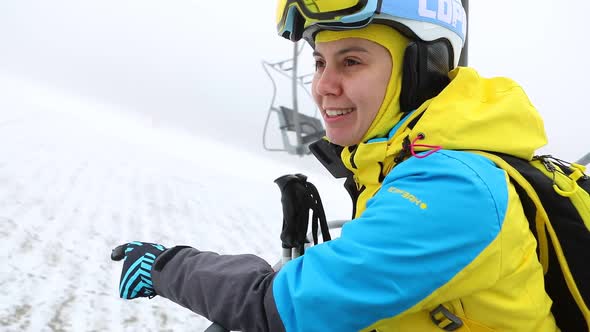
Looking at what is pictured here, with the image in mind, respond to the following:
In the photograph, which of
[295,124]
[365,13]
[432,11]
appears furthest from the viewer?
[295,124]

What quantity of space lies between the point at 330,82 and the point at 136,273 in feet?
2.73

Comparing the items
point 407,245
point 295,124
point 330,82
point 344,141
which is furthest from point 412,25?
point 295,124

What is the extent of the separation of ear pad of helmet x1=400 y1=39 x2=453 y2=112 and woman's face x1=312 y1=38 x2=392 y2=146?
0.20ft

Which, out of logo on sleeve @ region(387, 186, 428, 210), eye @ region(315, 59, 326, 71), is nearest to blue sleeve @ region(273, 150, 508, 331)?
logo on sleeve @ region(387, 186, 428, 210)

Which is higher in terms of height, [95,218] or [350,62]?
[350,62]

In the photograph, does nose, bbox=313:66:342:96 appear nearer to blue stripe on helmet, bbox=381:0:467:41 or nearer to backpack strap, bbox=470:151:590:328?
blue stripe on helmet, bbox=381:0:467:41

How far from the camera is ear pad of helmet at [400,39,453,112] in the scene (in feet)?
4.30

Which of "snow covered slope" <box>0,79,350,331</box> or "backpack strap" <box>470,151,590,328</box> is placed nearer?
"backpack strap" <box>470,151,590,328</box>

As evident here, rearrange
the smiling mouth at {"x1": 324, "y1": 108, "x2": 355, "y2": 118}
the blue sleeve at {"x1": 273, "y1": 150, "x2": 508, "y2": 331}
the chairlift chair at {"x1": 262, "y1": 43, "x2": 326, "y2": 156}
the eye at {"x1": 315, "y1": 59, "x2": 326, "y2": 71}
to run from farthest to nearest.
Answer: the chairlift chair at {"x1": 262, "y1": 43, "x2": 326, "y2": 156} → the eye at {"x1": 315, "y1": 59, "x2": 326, "y2": 71} → the smiling mouth at {"x1": 324, "y1": 108, "x2": 355, "y2": 118} → the blue sleeve at {"x1": 273, "y1": 150, "x2": 508, "y2": 331}

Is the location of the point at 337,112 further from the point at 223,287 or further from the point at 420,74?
the point at 223,287

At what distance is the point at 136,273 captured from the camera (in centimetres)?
129

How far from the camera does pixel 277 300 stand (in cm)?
102

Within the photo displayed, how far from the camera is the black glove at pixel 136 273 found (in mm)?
1283

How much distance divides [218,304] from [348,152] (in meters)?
0.64
